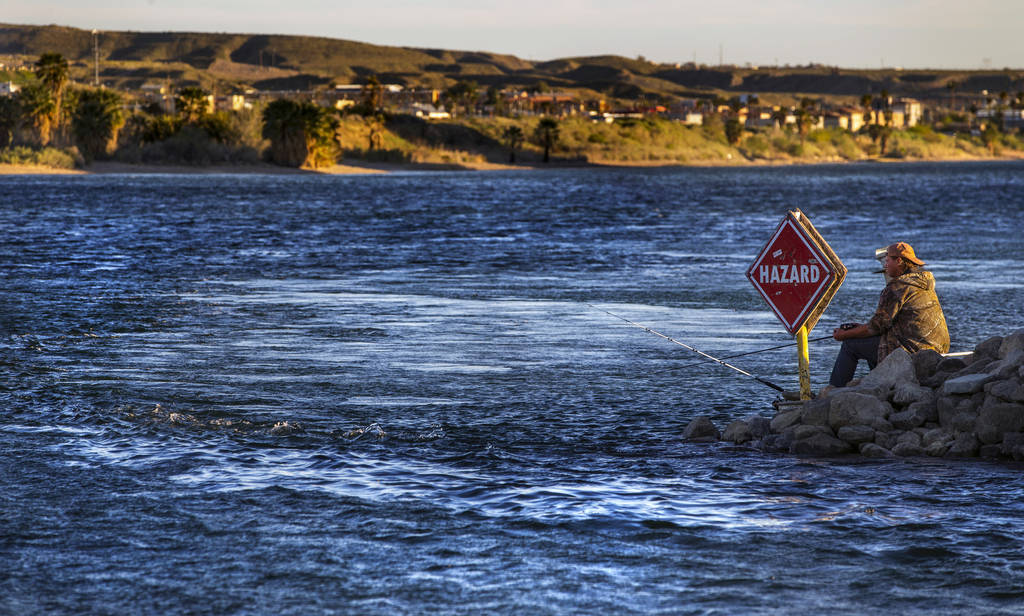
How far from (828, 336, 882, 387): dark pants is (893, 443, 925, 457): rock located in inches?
56.8

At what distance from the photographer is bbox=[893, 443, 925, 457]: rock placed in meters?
9.11

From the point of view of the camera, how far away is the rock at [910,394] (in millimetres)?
9484

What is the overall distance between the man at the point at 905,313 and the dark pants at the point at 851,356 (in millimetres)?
115

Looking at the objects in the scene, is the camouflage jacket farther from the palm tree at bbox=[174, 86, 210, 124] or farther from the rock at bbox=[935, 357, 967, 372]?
the palm tree at bbox=[174, 86, 210, 124]

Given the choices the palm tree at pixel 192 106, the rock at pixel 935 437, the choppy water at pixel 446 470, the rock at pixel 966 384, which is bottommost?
the choppy water at pixel 446 470

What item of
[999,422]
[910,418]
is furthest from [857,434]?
[999,422]

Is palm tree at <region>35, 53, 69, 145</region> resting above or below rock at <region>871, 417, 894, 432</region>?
above

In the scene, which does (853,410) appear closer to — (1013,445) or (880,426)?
(880,426)

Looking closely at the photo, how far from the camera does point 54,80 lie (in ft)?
403

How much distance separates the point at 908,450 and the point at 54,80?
408ft

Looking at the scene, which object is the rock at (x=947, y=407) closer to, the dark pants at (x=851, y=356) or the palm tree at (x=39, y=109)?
the dark pants at (x=851, y=356)

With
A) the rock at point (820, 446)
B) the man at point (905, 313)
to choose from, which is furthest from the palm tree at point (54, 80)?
the rock at point (820, 446)

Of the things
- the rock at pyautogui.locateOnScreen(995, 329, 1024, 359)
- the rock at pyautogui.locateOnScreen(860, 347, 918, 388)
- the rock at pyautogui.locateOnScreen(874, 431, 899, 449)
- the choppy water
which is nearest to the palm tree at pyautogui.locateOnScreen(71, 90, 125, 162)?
the choppy water

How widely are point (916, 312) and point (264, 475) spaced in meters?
5.21
